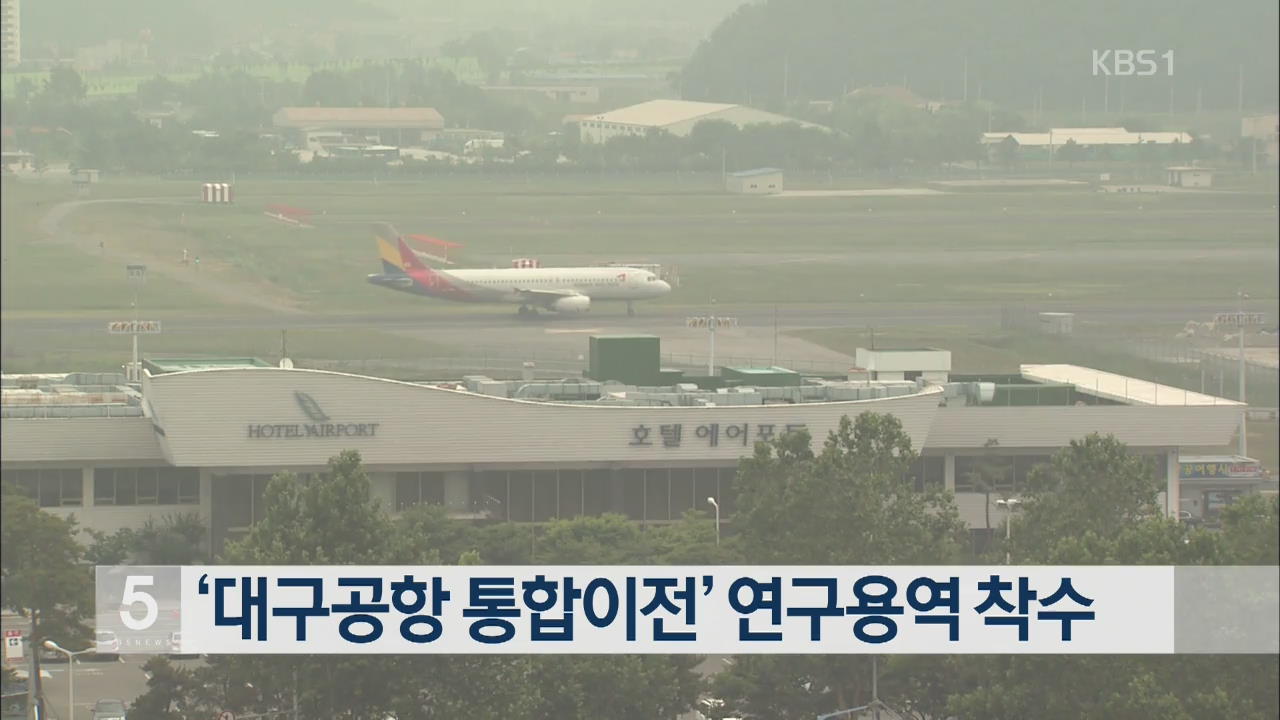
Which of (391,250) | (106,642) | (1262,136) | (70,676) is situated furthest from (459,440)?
(1262,136)

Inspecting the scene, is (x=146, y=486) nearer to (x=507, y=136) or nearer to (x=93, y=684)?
(x=93, y=684)

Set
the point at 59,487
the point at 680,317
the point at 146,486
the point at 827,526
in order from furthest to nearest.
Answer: the point at 680,317, the point at 146,486, the point at 59,487, the point at 827,526

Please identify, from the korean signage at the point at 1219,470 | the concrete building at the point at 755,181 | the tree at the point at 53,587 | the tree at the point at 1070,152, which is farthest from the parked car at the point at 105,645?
the tree at the point at 1070,152

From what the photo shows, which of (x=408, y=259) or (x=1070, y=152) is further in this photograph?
(x=1070, y=152)

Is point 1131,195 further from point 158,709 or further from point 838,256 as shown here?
point 158,709

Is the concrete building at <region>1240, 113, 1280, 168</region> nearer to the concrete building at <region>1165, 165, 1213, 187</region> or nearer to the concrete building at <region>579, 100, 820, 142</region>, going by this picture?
the concrete building at <region>1165, 165, 1213, 187</region>

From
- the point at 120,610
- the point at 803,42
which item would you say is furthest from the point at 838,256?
the point at 120,610

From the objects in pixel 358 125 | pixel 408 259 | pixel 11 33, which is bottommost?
pixel 408 259
